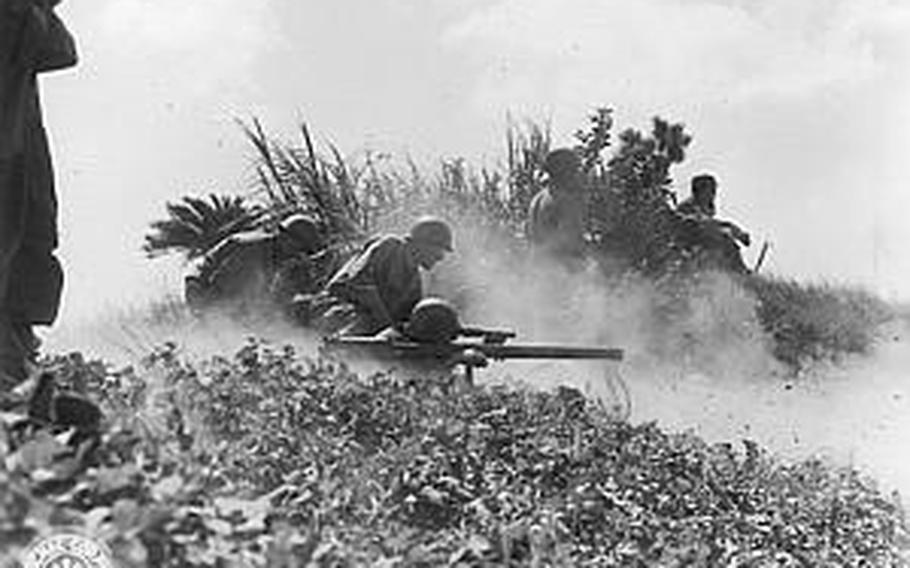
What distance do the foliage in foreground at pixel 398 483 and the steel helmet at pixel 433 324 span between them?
0.47m

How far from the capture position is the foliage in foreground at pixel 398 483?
17.4ft

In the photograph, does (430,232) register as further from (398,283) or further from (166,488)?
(166,488)

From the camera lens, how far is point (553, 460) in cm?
847

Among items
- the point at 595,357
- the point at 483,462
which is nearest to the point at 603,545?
the point at 483,462

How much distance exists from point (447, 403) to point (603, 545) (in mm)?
2253

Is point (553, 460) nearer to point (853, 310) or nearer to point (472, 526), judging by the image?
point (472, 526)

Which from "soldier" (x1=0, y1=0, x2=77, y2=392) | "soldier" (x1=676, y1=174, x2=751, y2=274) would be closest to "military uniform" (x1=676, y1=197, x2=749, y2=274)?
"soldier" (x1=676, y1=174, x2=751, y2=274)

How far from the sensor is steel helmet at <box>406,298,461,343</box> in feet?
36.6

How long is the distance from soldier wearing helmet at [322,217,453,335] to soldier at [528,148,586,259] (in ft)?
8.13

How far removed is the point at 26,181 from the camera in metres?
7.80

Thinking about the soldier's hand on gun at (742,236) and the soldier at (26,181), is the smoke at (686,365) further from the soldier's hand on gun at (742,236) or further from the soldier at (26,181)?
the soldier at (26,181)

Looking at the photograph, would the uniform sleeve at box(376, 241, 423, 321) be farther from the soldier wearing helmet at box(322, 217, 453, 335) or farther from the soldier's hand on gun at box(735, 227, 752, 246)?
the soldier's hand on gun at box(735, 227, 752, 246)

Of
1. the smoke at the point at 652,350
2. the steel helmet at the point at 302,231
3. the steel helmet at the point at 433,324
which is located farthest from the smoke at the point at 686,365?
the steel helmet at the point at 433,324

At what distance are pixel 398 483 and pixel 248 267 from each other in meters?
6.18
